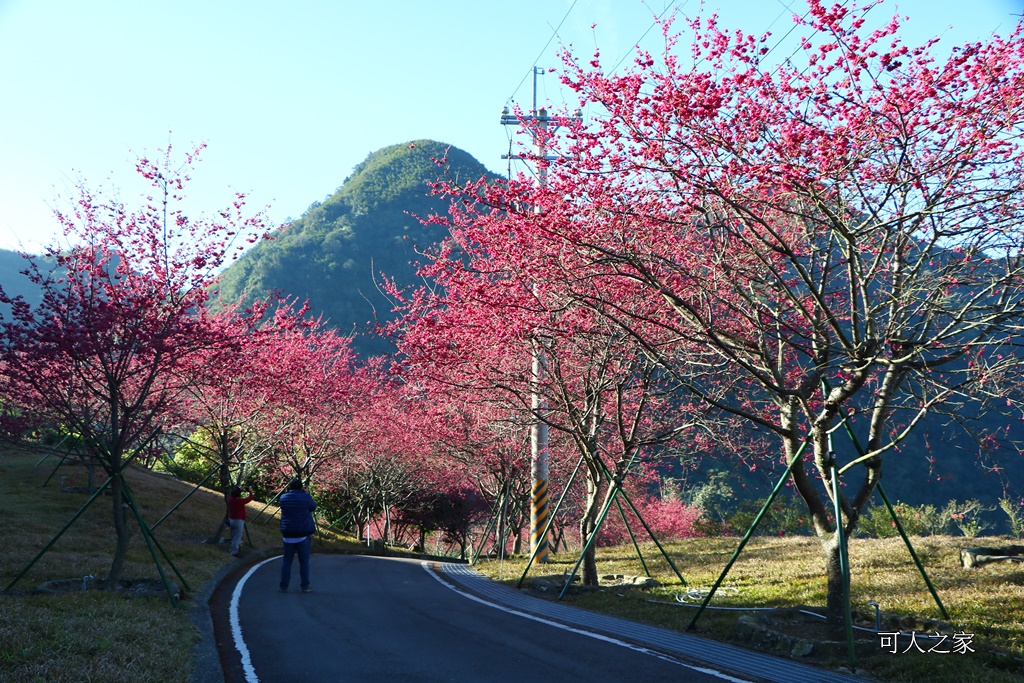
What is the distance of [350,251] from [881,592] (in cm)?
8788

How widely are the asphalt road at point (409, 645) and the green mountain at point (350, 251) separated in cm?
6464

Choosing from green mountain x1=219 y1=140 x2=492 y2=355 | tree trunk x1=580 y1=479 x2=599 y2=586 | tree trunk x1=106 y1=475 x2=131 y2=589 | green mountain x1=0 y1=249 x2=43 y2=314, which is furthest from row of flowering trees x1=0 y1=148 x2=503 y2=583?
green mountain x1=0 y1=249 x2=43 y2=314

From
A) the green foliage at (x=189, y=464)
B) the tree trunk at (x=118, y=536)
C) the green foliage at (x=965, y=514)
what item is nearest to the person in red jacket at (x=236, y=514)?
the tree trunk at (x=118, y=536)

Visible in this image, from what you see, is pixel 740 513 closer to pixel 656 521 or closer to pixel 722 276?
pixel 656 521

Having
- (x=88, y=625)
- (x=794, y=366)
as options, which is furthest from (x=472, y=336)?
(x=88, y=625)

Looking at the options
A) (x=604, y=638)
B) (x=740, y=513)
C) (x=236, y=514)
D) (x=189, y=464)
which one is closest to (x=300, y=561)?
(x=236, y=514)

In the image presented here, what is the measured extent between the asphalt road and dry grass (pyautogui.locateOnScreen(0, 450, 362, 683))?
0.83 metres

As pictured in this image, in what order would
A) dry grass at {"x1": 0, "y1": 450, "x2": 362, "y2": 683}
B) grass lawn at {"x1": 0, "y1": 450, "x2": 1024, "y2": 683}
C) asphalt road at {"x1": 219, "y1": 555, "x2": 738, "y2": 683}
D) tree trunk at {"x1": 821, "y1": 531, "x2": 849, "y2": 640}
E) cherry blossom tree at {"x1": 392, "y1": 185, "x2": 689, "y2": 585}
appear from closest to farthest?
dry grass at {"x1": 0, "y1": 450, "x2": 362, "y2": 683} < grass lawn at {"x1": 0, "y1": 450, "x2": 1024, "y2": 683} < asphalt road at {"x1": 219, "y1": 555, "x2": 738, "y2": 683} < tree trunk at {"x1": 821, "y1": 531, "x2": 849, "y2": 640} < cherry blossom tree at {"x1": 392, "y1": 185, "x2": 689, "y2": 585}

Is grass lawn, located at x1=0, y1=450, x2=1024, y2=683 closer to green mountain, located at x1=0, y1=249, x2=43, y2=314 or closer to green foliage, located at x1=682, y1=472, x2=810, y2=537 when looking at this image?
green foliage, located at x1=682, y1=472, x2=810, y2=537

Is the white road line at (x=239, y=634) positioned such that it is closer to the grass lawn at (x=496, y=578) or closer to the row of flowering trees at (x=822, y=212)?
the grass lawn at (x=496, y=578)

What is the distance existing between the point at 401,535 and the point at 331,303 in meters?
43.9

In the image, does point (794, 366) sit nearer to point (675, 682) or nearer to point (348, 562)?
point (675, 682)

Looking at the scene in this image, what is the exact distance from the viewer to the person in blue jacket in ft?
45.2

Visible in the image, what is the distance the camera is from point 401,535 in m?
47.5
